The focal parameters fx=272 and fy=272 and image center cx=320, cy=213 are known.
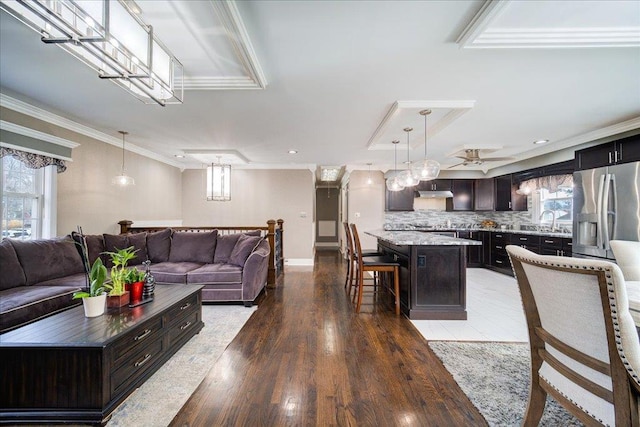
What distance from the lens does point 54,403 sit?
1.53 meters

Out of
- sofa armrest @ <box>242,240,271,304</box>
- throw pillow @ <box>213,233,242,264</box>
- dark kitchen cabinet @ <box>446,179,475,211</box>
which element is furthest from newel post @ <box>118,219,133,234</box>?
dark kitchen cabinet @ <box>446,179,475,211</box>

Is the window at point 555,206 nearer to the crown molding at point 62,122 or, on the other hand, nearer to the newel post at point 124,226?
the newel post at point 124,226

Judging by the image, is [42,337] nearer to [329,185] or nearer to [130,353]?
[130,353]

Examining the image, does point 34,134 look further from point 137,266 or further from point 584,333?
point 584,333

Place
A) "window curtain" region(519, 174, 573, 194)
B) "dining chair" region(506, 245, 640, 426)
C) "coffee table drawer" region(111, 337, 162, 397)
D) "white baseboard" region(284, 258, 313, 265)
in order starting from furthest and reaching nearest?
"white baseboard" region(284, 258, 313, 265)
"window curtain" region(519, 174, 573, 194)
"coffee table drawer" region(111, 337, 162, 397)
"dining chair" region(506, 245, 640, 426)

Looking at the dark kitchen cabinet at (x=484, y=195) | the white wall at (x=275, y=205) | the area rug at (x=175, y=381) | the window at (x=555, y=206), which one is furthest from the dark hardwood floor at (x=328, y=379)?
the dark kitchen cabinet at (x=484, y=195)

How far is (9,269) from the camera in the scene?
268 cm

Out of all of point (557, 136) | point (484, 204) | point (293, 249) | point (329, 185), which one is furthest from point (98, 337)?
point (329, 185)

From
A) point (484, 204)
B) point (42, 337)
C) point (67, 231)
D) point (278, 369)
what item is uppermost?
point (484, 204)

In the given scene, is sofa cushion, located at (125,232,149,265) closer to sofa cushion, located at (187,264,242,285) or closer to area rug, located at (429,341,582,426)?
sofa cushion, located at (187,264,242,285)

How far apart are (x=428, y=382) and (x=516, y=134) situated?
4.08 m

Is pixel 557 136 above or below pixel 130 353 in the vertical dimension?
above

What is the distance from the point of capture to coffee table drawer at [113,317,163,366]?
1639 millimetres

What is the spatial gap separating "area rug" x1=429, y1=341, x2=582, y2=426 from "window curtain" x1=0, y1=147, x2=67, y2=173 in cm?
488
